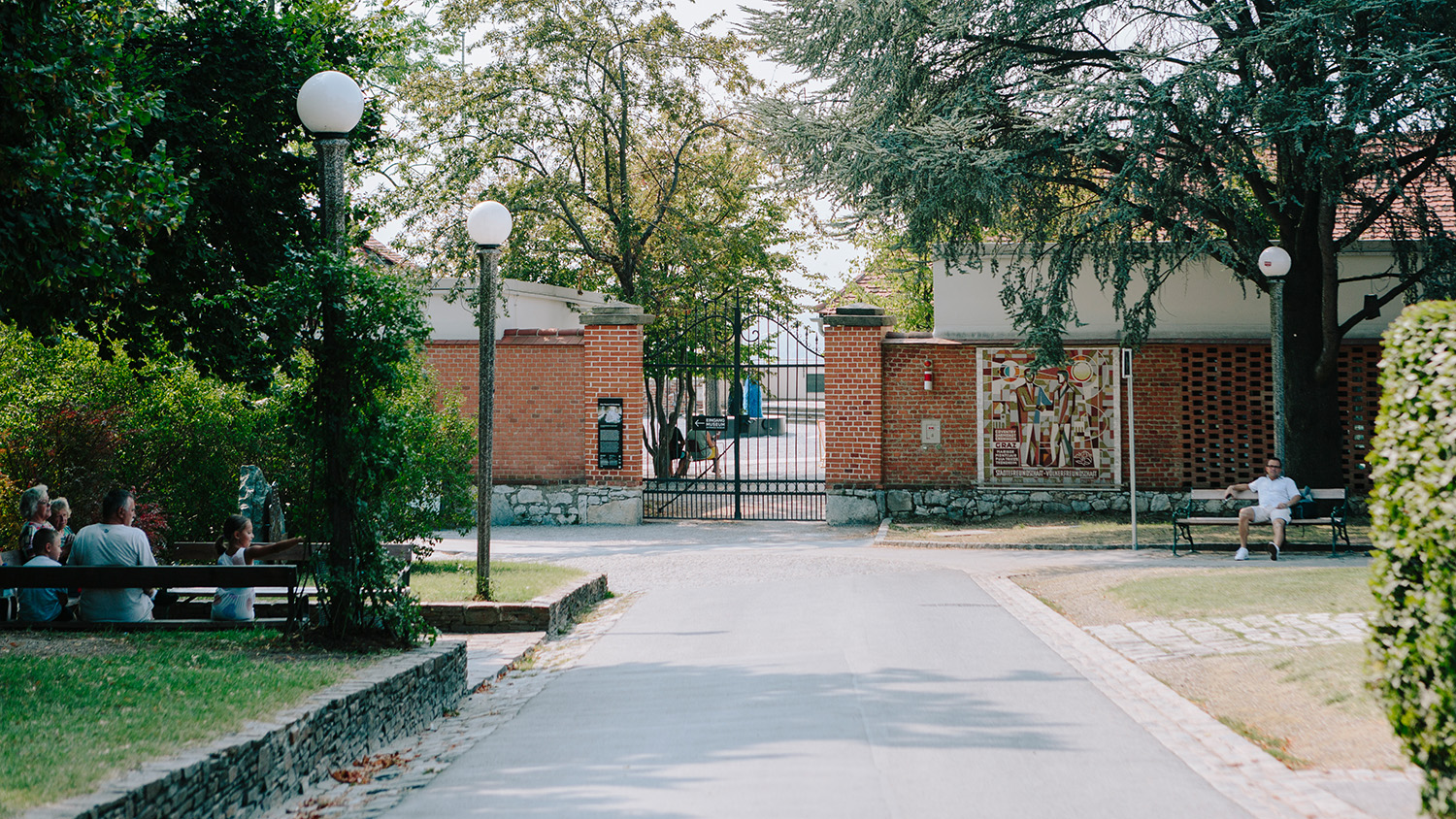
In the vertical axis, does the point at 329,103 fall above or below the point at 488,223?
above

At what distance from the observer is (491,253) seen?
34.4 ft

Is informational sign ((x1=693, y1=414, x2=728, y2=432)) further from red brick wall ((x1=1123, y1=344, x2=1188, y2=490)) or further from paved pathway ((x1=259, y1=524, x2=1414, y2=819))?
paved pathway ((x1=259, y1=524, x2=1414, y2=819))

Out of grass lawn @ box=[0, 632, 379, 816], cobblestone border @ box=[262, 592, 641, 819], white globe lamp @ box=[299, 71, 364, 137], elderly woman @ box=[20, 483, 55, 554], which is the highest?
white globe lamp @ box=[299, 71, 364, 137]

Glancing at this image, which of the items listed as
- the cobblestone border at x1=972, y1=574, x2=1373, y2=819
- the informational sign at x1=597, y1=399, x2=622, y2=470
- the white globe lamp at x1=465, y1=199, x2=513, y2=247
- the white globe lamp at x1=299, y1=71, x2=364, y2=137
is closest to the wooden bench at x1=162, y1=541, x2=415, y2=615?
the white globe lamp at x1=465, y1=199, x2=513, y2=247

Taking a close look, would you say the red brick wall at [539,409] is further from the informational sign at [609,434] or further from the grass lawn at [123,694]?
the grass lawn at [123,694]

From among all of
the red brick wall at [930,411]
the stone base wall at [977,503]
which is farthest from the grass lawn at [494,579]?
the red brick wall at [930,411]

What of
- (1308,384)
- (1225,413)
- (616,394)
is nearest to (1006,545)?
(1225,413)

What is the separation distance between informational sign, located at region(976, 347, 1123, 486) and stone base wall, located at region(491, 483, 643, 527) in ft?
19.5

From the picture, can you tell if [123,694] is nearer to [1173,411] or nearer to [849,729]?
[849,729]

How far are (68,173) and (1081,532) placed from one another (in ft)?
45.3

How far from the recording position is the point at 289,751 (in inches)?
202

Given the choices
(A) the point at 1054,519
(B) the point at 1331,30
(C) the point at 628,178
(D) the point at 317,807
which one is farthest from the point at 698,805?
(C) the point at 628,178

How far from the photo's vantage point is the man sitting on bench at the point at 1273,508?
527 inches

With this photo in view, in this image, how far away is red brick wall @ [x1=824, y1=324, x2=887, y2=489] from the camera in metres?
18.4
